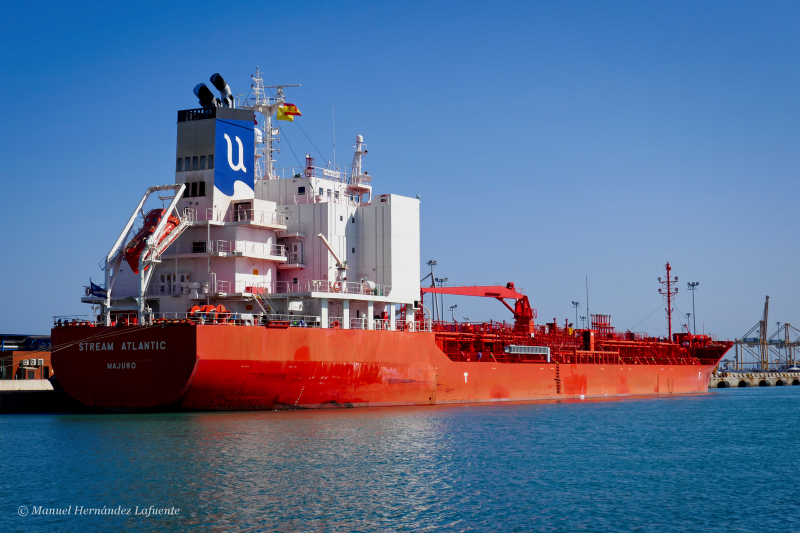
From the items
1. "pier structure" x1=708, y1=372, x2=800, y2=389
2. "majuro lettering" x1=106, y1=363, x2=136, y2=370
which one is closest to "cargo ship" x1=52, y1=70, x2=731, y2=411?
"majuro lettering" x1=106, y1=363, x2=136, y2=370

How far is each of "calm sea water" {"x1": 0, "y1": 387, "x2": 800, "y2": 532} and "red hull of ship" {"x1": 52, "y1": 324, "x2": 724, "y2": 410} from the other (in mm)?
817

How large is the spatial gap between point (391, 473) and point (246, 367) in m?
9.40

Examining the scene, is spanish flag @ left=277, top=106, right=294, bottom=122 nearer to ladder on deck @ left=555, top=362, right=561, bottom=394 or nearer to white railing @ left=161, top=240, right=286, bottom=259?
white railing @ left=161, top=240, right=286, bottom=259

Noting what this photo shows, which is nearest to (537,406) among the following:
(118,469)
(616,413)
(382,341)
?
(616,413)

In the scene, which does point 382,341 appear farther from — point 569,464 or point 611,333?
point 611,333

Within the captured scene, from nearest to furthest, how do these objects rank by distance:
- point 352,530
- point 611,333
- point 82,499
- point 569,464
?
1. point 352,530
2. point 82,499
3. point 569,464
4. point 611,333

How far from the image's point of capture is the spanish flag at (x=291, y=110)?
118 feet

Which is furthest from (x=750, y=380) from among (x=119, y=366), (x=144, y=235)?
(x=119, y=366)

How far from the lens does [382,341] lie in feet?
102

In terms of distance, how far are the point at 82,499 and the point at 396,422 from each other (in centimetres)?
1241

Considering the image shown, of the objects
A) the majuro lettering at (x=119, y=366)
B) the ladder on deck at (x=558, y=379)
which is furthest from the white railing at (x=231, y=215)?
the ladder on deck at (x=558, y=379)

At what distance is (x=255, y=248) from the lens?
102 ft

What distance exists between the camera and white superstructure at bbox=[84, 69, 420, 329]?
30234 millimetres

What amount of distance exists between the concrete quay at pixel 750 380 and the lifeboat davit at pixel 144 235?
62.2 meters
